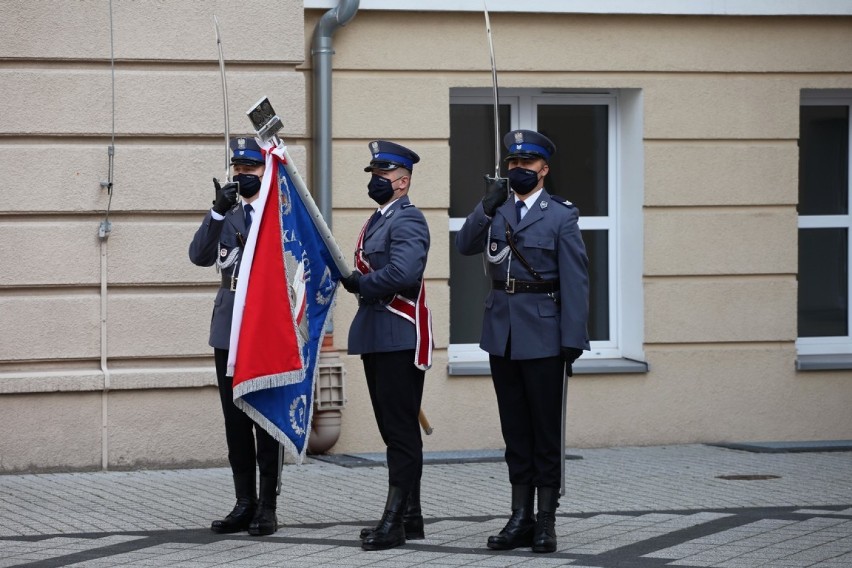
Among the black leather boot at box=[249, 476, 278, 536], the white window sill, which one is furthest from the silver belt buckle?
the white window sill

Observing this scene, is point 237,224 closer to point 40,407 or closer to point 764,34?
point 40,407

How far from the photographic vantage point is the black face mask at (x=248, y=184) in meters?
7.09

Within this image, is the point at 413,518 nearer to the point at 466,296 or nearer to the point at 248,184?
the point at 248,184

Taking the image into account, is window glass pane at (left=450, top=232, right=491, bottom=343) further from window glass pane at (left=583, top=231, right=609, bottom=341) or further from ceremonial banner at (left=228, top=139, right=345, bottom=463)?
ceremonial banner at (left=228, top=139, right=345, bottom=463)

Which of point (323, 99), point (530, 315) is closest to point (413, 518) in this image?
point (530, 315)

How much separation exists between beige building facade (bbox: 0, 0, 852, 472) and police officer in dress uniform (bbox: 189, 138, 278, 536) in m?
2.24

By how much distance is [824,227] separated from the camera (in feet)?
36.4

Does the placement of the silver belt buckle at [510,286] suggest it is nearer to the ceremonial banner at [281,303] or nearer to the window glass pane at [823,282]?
the ceremonial banner at [281,303]

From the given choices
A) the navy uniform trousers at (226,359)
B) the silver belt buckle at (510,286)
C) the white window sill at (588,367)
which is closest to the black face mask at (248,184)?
the navy uniform trousers at (226,359)

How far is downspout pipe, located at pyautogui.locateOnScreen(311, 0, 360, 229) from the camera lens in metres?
9.60

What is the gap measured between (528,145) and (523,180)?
0.54 ft

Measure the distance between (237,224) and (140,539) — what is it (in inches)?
59.3

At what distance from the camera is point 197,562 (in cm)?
627

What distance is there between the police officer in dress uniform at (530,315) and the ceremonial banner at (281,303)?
0.74m
